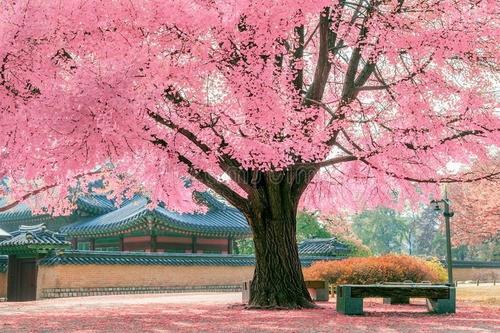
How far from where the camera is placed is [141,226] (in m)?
26.1

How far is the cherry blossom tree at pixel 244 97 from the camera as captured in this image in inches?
362

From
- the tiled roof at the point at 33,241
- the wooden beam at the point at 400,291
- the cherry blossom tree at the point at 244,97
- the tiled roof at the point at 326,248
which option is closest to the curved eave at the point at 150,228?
the tiled roof at the point at 326,248

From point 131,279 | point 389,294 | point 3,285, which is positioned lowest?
point 3,285

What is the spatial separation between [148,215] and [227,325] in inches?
654

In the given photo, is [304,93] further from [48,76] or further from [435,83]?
[48,76]

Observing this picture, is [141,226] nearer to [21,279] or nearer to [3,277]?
[21,279]

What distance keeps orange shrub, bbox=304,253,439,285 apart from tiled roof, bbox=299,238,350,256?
13.3 meters

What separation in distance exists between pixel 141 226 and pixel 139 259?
2581mm

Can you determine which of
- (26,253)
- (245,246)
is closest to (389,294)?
(26,253)

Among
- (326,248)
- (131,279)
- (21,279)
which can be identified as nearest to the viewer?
(21,279)

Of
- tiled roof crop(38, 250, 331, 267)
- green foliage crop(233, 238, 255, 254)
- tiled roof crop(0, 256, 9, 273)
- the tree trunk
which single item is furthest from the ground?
green foliage crop(233, 238, 255, 254)

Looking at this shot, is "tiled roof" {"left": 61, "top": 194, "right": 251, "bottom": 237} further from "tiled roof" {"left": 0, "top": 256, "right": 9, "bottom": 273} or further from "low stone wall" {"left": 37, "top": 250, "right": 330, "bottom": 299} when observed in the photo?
"tiled roof" {"left": 0, "top": 256, "right": 9, "bottom": 273}

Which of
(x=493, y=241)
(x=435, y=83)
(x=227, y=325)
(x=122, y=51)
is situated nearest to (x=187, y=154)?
(x=122, y=51)

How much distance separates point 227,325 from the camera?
357 inches
